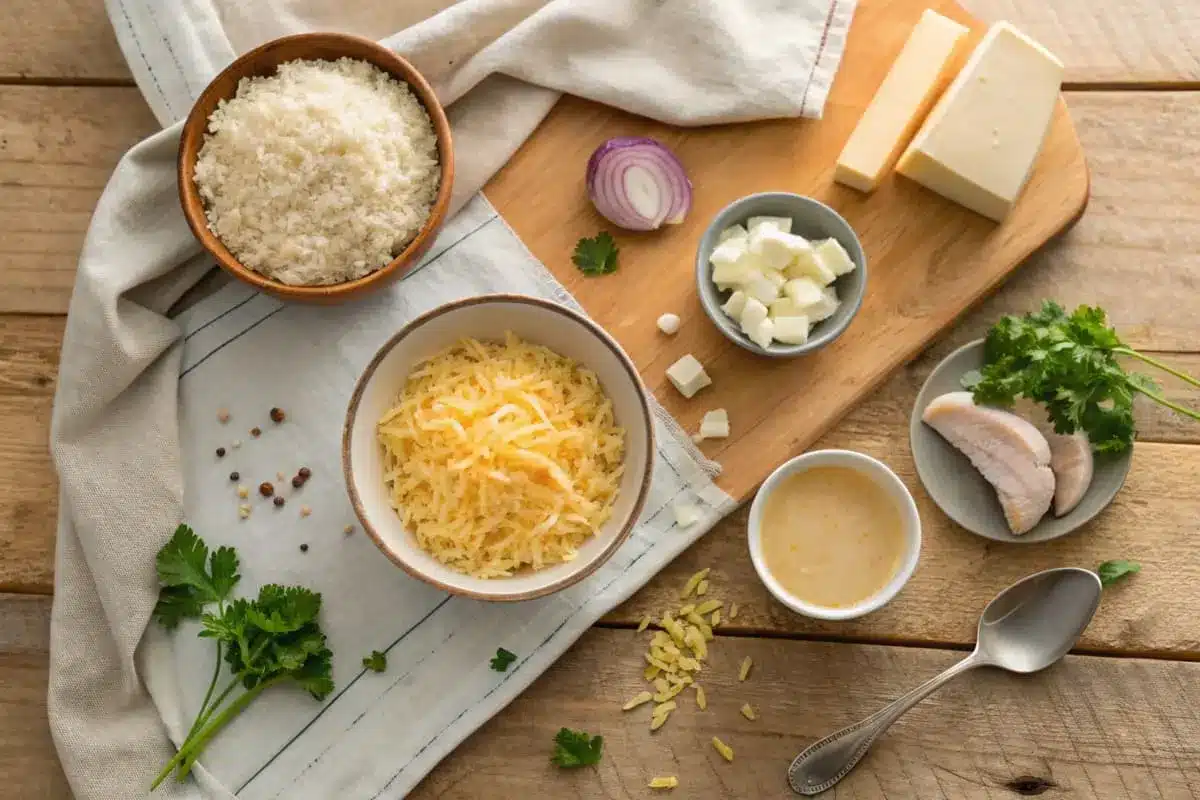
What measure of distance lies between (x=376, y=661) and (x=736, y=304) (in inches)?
45.2

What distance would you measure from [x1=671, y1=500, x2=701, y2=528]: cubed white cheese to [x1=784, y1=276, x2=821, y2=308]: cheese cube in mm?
519

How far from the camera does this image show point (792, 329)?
2330 millimetres

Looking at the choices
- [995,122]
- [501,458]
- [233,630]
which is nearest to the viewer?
[501,458]

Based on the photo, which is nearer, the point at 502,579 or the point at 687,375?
the point at 502,579

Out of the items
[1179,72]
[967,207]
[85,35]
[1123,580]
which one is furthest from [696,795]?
[85,35]

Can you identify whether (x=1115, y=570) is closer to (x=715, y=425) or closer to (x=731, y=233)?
(x=715, y=425)

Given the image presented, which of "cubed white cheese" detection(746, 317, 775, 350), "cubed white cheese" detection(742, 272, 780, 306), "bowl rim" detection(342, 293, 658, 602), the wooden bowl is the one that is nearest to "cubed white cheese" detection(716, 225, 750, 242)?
"cubed white cheese" detection(742, 272, 780, 306)

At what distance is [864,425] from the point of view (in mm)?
2521

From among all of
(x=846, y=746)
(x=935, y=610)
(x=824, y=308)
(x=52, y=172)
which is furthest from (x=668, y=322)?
(x=52, y=172)

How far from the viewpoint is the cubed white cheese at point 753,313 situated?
233 cm

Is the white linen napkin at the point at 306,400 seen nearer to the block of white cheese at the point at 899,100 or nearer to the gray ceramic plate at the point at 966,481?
the block of white cheese at the point at 899,100

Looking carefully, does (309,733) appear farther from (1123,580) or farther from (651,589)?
(1123,580)

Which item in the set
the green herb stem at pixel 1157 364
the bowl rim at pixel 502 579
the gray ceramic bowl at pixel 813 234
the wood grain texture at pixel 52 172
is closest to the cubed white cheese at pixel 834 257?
the gray ceramic bowl at pixel 813 234

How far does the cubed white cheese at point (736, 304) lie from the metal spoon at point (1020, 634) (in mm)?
888
